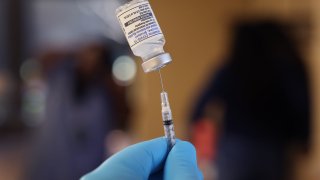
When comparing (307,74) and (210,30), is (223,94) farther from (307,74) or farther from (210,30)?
(210,30)

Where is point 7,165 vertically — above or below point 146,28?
below

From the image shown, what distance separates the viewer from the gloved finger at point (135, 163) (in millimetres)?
751

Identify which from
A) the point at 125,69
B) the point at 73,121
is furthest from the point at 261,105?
the point at 125,69

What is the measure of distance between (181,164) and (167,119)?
69 millimetres

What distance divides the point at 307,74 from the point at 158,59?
1289mm

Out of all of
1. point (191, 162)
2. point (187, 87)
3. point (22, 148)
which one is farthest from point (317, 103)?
point (22, 148)

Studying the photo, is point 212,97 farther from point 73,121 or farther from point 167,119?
point 167,119

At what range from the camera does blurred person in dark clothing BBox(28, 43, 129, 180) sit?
1987 millimetres

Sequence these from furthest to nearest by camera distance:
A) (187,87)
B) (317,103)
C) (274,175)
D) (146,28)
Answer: (187,87)
(317,103)
(274,175)
(146,28)

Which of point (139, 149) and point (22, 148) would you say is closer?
point (139, 149)

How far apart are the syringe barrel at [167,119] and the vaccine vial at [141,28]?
51 mm

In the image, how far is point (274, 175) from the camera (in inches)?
74.6

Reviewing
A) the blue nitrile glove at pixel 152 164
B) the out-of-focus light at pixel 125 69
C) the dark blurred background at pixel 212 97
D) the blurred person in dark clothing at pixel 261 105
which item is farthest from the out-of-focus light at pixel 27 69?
the blue nitrile glove at pixel 152 164

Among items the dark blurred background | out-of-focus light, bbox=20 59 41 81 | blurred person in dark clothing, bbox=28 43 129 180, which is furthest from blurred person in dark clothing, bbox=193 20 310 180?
out-of-focus light, bbox=20 59 41 81
